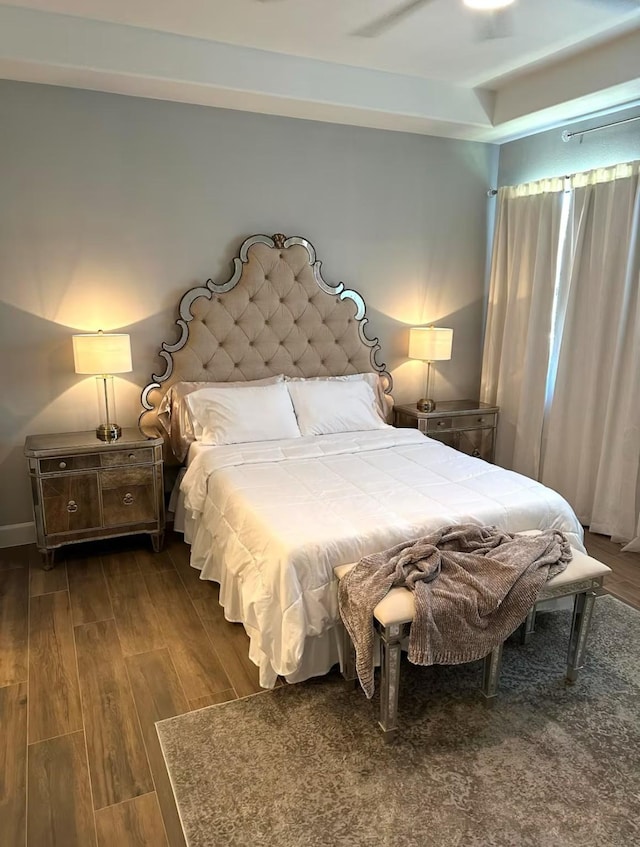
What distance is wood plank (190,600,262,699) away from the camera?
231 cm

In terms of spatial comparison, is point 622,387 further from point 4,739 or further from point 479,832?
point 4,739

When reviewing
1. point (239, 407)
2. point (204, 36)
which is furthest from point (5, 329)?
point (204, 36)

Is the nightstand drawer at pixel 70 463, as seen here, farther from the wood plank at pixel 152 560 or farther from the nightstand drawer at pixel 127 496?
the wood plank at pixel 152 560

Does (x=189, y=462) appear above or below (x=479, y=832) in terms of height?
above

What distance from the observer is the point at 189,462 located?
3355 mm

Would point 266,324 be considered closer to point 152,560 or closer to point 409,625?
point 152,560

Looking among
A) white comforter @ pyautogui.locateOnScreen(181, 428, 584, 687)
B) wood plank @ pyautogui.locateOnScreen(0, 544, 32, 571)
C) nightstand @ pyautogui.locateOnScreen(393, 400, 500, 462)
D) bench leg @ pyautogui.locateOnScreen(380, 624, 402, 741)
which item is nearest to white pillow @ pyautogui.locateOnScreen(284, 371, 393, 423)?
nightstand @ pyautogui.locateOnScreen(393, 400, 500, 462)

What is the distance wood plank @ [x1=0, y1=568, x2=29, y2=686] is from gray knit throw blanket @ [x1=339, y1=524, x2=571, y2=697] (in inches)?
53.8

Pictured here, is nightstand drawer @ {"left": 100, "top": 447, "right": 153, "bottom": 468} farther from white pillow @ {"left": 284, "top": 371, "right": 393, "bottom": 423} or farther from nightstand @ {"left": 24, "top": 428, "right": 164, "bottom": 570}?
white pillow @ {"left": 284, "top": 371, "right": 393, "bottom": 423}

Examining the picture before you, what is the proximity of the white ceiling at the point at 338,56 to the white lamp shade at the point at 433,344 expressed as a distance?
1326mm

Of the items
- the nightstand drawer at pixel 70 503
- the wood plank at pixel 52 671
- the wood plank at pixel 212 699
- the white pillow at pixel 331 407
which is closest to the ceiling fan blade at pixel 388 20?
the white pillow at pixel 331 407

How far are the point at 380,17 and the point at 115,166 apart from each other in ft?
5.30

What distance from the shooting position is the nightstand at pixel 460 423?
4098 millimetres

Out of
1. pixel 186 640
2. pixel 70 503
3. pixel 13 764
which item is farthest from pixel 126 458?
pixel 13 764
